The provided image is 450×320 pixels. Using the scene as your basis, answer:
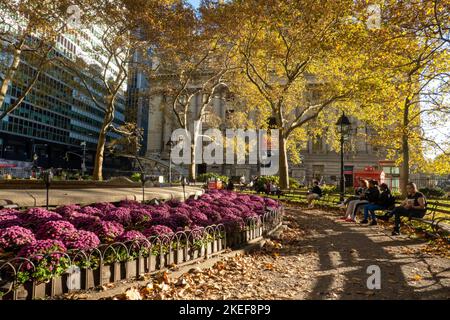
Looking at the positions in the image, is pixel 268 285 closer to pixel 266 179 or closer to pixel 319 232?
pixel 319 232

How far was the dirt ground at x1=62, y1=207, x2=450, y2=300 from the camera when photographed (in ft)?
14.5

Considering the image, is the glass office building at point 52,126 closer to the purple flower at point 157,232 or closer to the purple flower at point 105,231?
the purple flower at point 105,231

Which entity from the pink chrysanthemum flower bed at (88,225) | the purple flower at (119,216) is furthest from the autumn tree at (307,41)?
the purple flower at (119,216)

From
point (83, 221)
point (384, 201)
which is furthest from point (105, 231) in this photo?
point (384, 201)

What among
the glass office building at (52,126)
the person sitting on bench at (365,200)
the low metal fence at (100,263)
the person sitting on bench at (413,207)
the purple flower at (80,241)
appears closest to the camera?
the low metal fence at (100,263)

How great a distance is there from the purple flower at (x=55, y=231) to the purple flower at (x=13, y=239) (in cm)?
13

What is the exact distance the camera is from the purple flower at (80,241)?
13.8 ft

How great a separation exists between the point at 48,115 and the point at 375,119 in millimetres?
54913

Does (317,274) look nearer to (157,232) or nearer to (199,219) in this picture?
(199,219)

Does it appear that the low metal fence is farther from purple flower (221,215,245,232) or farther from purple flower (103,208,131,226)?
purple flower (103,208,131,226)

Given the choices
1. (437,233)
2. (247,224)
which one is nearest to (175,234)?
(247,224)

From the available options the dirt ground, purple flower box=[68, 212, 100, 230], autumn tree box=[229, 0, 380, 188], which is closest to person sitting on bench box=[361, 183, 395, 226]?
the dirt ground

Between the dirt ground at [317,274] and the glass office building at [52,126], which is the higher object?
the glass office building at [52,126]

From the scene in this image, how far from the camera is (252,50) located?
22750mm
